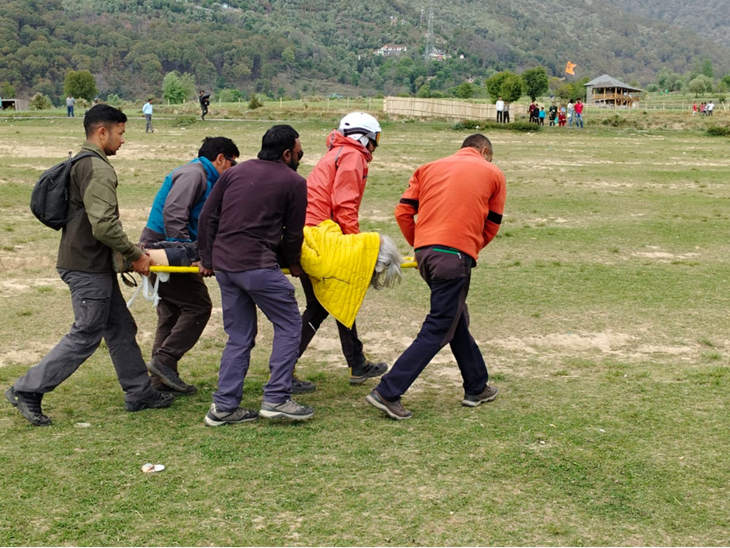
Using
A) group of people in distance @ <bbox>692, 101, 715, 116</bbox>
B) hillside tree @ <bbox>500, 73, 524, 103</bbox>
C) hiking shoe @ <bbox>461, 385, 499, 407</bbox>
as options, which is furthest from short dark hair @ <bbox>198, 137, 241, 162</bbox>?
group of people in distance @ <bbox>692, 101, 715, 116</bbox>

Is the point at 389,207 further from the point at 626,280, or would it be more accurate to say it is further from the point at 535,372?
the point at 535,372

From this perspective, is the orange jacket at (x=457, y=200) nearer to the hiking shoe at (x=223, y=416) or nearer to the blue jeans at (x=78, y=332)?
the hiking shoe at (x=223, y=416)

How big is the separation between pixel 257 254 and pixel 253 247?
53 mm

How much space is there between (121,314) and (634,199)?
15084mm

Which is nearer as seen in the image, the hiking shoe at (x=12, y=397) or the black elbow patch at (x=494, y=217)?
the hiking shoe at (x=12, y=397)

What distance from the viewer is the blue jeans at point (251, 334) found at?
5.52m

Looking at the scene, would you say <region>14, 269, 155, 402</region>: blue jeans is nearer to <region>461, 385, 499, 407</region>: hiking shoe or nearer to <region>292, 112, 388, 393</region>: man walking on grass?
<region>292, 112, 388, 393</region>: man walking on grass

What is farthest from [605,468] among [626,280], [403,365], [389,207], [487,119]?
[487,119]

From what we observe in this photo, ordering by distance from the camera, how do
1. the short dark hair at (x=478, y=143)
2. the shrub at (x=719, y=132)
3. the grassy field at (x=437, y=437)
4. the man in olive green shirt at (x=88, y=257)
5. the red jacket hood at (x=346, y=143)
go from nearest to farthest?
the grassy field at (x=437, y=437), the man in olive green shirt at (x=88, y=257), the short dark hair at (x=478, y=143), the red jacket hood at (x=346, y=143), the shrub at (x=719, y=132)

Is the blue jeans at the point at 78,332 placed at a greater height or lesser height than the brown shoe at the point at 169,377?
greater

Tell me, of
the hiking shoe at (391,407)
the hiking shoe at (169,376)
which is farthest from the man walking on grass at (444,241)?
the hiking shoe at (169,376)

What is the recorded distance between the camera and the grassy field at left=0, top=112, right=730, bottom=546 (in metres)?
4.22

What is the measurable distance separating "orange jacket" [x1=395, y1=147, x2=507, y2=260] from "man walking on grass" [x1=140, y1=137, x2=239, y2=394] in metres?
1.54

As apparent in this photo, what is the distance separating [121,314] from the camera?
5.80 meters
